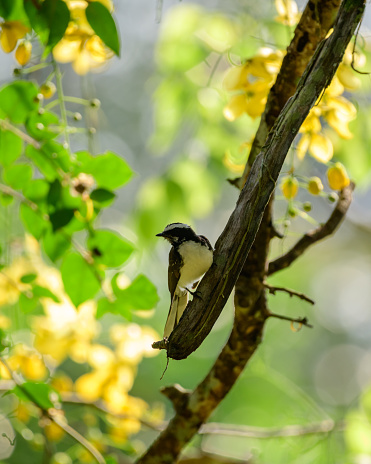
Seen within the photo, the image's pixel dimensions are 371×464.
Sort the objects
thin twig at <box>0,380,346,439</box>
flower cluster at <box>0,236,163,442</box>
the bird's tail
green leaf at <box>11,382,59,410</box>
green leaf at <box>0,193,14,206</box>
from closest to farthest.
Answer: the bird's tail → green leaf at <box>11,382,59,410</box> → green leaf at <box>0,193,14,206</box> → thin twig at <box>0,380,346,439</box> → flower cluster at <box>0,236,163,442</box>

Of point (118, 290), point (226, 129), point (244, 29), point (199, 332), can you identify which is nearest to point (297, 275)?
point (226, 129)

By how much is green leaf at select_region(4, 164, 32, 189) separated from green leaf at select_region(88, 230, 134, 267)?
0.19 m

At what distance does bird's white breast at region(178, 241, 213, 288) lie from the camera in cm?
99

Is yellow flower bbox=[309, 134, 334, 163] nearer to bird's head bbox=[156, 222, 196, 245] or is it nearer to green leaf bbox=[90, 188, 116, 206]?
bird's head bbox=[156, 222, 196, 245]

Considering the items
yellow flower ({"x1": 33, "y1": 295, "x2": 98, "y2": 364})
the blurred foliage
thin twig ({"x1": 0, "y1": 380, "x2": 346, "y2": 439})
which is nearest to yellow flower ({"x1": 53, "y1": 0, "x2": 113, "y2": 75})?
the blurred foliage

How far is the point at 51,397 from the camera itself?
49.3 inches

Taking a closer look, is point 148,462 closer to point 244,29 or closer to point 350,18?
point 350,18

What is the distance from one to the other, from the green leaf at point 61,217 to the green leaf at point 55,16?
322 millimetres

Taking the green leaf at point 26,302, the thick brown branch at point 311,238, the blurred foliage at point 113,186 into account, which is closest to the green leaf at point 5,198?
the blurred foliage at point 113,186

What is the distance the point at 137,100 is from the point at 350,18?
17.5ft

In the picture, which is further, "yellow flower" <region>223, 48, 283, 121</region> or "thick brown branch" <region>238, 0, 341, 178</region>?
"yellow flower" <region>223, 48, 283, 121</region>

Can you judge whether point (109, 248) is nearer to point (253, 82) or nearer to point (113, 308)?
point (113, 308)

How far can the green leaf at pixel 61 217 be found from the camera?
118cm

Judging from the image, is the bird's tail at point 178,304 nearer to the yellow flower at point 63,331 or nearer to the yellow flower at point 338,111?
the yellow flower at point 338,111
